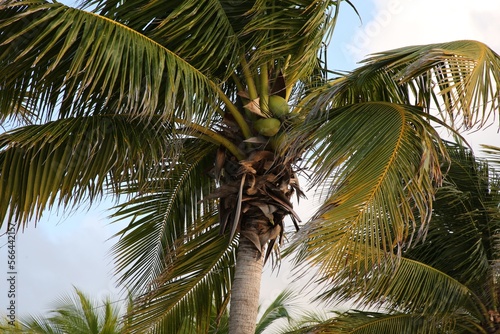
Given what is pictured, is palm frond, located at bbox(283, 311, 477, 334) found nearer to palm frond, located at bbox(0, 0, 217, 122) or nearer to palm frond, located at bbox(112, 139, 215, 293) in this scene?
palm frond, located at bbox(112, 139, 215, 293)

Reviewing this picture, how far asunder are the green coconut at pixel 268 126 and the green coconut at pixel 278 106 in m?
0.10

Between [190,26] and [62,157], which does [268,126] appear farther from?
[62,157]

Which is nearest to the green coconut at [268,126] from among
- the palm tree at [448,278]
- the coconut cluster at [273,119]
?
the coconut cluster at [273,119]

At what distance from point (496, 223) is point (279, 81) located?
427 cm

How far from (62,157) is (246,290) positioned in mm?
2044

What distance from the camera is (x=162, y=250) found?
8727 mm

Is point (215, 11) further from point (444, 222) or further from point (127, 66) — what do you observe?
point (444, 222)

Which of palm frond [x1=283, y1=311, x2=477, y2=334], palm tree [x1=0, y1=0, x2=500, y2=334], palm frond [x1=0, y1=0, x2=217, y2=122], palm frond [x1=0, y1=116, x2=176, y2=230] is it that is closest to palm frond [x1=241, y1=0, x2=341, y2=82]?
palm tree [x1=0, y1=0, x2=500, y2=334]

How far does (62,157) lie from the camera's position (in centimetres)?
659

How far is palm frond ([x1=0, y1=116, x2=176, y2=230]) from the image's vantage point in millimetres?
6504

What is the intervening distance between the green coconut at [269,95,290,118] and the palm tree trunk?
4.04 feet

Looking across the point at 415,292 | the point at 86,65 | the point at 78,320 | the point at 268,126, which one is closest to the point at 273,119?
the point at 268,126

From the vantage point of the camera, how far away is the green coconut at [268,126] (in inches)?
276

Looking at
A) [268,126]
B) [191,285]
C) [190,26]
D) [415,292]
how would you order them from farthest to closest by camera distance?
[415,292] < [191,285] < [268,126] < [190,26]
